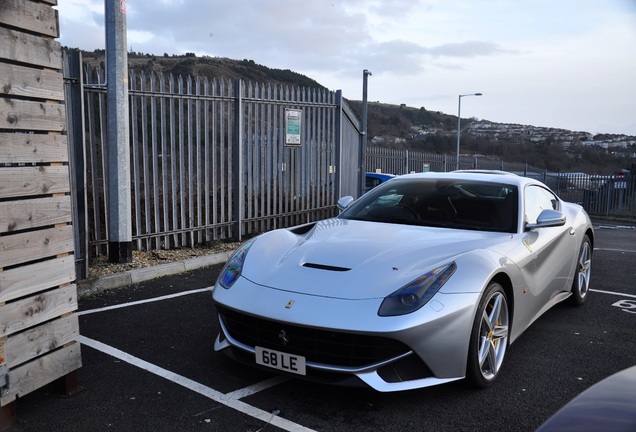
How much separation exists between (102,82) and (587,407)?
6.32 meters

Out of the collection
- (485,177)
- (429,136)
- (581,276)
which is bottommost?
(581,276)

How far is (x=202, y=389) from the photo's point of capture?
3.62 meters

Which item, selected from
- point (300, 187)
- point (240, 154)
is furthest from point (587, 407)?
point (300, 187)

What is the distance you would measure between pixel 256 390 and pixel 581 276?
12.4 ft

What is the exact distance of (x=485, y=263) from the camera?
12.3 ft

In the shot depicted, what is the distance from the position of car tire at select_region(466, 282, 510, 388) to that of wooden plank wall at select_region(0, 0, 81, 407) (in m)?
2.45

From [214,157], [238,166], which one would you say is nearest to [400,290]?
[214,157]

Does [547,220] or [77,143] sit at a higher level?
[77,143]

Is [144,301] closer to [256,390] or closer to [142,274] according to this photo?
[142,274]

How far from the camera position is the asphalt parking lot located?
3.22 m

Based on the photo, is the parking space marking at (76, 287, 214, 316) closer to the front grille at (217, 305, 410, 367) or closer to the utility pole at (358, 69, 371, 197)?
the front grille at (217, 305, 410, 367)

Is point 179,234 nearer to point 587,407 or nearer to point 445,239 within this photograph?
point 445,239

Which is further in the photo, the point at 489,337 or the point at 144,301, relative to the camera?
the point at 144,301

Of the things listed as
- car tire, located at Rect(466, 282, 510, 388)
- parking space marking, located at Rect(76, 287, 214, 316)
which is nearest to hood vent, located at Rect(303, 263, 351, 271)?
Answer: car tire, located at Rect(466, 282, 510, 388)
